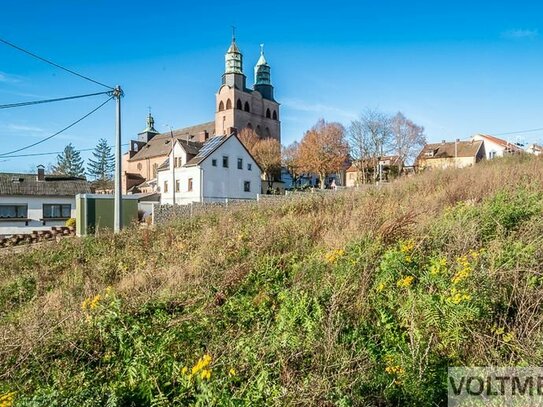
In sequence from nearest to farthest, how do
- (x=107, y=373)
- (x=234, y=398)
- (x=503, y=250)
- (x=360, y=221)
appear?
(x=234, y=398)
(x=107, y=373)
(x=503, y=250)
(x=360, y=221)

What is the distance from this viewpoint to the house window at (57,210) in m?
25.9

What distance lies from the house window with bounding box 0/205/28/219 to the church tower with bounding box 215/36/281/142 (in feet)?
123

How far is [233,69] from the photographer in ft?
207

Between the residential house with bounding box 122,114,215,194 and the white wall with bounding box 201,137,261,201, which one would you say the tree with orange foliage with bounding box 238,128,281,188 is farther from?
the white wall with bounding box 201,137,261,201

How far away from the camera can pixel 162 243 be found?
8297 millimetres

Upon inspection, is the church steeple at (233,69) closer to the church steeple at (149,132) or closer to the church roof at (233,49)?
the church roof at (233,49)

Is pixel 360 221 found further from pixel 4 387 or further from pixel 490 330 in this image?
pixel 4 387

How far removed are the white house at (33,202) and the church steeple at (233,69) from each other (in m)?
42.8

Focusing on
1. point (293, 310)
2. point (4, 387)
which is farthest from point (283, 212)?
A: point (4, 387)

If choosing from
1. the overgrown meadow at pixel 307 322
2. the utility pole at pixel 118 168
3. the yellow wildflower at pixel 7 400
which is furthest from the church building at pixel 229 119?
the yellow wildflower at pixel 7 400

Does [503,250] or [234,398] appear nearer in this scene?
[234,398]

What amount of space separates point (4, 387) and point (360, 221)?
17.7ft

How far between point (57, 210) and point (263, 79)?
56475 mm

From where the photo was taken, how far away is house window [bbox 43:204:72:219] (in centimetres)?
2591
